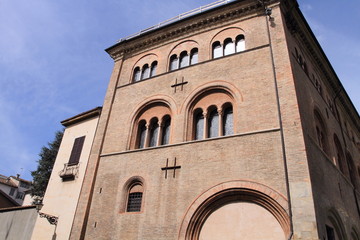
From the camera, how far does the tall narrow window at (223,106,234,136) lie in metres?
11.1

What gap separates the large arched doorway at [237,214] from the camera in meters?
8.49

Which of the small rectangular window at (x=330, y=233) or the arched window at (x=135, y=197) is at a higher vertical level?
the arched window at (x=135, y=197)

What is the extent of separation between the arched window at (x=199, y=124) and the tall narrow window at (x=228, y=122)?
102cm

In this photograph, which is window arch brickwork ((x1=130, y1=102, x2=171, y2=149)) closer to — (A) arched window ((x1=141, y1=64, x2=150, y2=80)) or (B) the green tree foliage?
(A) arched window ((x1=141, y1=64, x2=150, y2=80))

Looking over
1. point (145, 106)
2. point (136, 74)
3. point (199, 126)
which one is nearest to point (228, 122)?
point (199, 126)

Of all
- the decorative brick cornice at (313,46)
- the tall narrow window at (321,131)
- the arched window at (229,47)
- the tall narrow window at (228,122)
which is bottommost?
the tall narrow window at (228,122)

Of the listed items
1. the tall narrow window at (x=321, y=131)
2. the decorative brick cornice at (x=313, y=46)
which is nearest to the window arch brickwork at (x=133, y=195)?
the tall narrow window at (x=321, y=131)

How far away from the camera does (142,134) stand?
13.5 m

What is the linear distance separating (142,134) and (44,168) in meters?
18.3

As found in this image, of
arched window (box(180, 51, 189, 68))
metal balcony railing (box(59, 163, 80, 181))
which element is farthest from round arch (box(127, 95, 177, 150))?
metal balcony railing (box(59, 163, 80, 181))

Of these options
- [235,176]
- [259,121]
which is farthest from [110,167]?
[259,121]

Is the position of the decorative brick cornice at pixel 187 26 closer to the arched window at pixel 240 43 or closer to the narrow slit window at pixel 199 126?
the arched window at pixel 240 43

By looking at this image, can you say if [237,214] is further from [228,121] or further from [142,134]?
[142,134]

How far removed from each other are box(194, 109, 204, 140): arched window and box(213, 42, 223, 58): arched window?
9.81ft
